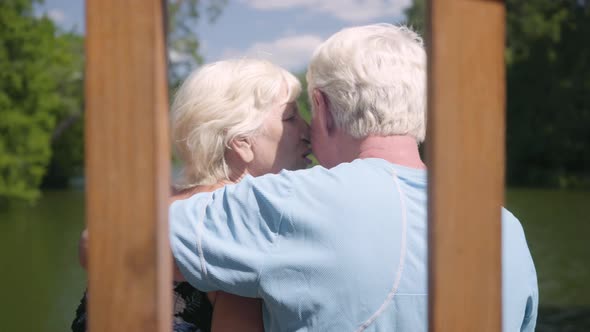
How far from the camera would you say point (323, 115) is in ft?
5.99

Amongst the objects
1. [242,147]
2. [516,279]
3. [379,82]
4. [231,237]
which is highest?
[379,82]

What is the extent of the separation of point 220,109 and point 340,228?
25.5 inches

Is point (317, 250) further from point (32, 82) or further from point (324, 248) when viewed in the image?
point (32, 82)

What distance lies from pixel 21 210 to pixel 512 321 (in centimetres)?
2439

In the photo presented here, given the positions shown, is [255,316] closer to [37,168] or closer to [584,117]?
[37,168]

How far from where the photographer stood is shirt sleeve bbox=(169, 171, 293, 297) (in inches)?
57.6

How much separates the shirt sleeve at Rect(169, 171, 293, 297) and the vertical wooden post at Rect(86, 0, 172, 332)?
1.33 ft

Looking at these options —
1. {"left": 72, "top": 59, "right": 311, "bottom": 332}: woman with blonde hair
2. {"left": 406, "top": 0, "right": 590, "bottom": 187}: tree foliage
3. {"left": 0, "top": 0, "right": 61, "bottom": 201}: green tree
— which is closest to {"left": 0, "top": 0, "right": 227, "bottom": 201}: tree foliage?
{"left": 0, "top": 0, "right": 61, "bottom": 201}: green tree

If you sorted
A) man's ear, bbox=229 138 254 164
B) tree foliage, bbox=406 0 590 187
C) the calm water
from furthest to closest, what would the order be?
tree foliage, bbox=406 0 590 187 < the calm water < man's ear, bbox=229 138 254 164

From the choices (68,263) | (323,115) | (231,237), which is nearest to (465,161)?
(231,237)

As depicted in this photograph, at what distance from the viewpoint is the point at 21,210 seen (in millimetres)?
24094

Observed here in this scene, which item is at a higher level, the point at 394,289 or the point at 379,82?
the point at 379,82

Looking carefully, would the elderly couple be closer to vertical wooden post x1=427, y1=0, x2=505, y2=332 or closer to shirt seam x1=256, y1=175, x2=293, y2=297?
shirt seam x1=256, y1=175, x2=293, y2=297

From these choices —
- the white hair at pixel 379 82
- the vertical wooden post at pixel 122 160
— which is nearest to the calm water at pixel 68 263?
the white hair at pixel 379 82
